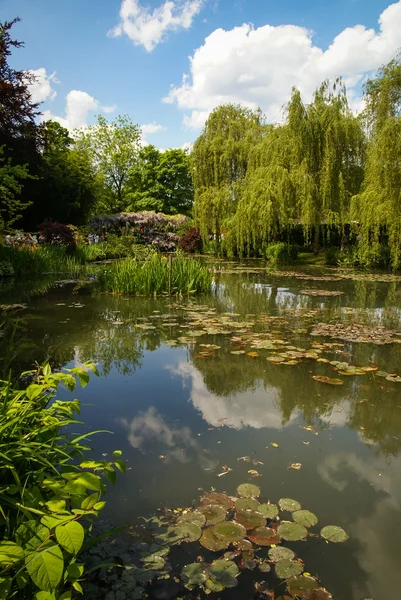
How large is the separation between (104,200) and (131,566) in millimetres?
37727

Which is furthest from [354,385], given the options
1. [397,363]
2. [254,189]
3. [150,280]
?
[254,189]

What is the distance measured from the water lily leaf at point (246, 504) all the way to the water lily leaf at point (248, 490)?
32 mm

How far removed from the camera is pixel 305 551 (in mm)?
1911

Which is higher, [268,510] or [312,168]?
[312,168]

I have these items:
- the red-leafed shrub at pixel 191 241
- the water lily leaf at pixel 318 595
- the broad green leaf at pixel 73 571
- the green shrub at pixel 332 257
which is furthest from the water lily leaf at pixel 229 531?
the red-leafed shrub at pixel 191 241

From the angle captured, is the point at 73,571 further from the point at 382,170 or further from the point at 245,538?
the point at 382,170

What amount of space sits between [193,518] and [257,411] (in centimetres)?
146

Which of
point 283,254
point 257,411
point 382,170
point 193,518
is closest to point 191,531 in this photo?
point 193,518

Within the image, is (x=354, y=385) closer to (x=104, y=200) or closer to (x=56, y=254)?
(x=56, y=254)

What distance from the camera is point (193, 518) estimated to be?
2113mm

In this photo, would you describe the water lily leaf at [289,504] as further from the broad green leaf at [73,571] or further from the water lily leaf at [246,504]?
the broad green leaf at [73,571]

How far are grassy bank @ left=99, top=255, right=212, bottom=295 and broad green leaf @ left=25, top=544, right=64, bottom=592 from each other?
819 cm

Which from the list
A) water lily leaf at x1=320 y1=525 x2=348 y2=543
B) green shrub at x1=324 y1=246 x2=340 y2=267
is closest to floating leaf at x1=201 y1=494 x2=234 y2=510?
water lily leaf at x1=320 y1=525 x2=348 y2=543

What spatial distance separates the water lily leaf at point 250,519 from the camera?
2.07m
